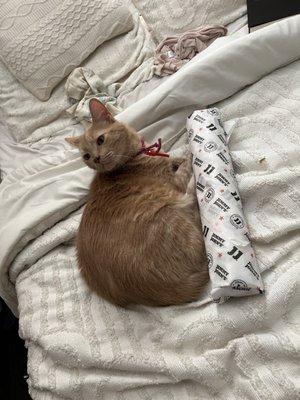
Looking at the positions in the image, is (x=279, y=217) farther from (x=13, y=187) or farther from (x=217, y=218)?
(x=13, y=187)

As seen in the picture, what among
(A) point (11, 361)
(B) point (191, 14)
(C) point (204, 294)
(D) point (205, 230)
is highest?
(B) point (191, 14)

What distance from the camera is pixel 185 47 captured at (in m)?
1.81

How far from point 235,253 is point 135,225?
28 centimetres

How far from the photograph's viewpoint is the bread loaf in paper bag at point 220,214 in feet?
3.28

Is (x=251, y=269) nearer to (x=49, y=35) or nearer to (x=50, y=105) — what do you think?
(x=50, y=105)

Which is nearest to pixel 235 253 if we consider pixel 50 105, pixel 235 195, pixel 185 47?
pixel 235 195

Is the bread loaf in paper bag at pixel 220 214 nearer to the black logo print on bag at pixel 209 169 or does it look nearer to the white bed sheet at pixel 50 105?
the black logo print on bag at pixel 209 169

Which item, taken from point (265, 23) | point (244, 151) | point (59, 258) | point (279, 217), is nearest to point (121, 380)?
point (59, 258)

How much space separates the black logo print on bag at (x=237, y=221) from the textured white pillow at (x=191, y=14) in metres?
1.16

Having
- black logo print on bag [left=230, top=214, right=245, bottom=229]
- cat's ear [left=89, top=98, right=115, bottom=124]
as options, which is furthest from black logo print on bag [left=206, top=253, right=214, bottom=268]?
cat's ear [left=89, top=98, right=115, bottom=124]

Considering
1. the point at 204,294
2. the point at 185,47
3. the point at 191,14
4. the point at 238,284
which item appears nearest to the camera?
the point at 238,284

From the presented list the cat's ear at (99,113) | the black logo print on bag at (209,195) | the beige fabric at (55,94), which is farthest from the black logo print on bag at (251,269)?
the beige fabric at (55,94)

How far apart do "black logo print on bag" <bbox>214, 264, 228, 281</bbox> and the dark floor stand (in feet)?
3.61

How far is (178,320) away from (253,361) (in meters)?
0.21
